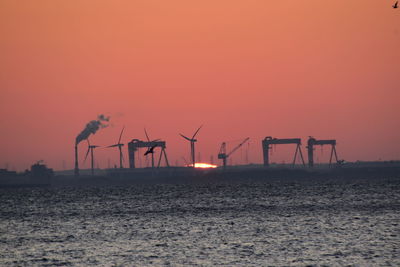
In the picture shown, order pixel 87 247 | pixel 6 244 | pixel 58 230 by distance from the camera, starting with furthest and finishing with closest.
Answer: pixel 58 230
pixel 6 244
pixel 87 247

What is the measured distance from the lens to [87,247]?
210 ft

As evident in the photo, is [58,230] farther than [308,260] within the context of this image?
Yes

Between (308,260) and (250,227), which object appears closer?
(308,260)

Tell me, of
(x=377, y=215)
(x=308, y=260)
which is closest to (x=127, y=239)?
(x=308, y=260)

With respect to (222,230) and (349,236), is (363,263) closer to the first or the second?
(349,236)

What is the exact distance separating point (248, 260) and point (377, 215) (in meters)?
47.8

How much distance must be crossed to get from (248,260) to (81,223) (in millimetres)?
50182

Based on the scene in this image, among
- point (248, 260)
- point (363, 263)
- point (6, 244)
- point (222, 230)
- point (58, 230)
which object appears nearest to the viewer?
point (363, 263)

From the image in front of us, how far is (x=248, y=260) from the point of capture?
52.3 meters

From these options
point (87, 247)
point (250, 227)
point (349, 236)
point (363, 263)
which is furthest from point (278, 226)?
point (363, 263)

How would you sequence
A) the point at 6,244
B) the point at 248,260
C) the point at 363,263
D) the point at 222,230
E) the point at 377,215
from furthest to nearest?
the point at 377,215 → the point at 222,230 → the point at 6,244 → the point at 248,260 → the point at 363,263

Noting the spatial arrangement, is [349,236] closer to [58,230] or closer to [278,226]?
[278,226]

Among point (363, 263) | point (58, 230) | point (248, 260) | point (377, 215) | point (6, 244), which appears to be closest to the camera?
point (363, 263)

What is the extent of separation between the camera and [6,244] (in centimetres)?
6844
